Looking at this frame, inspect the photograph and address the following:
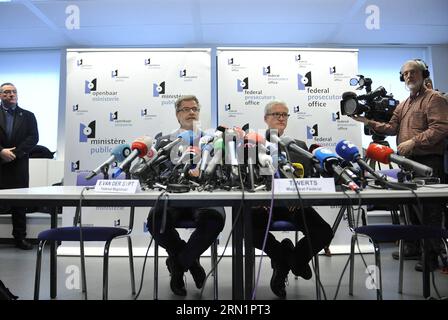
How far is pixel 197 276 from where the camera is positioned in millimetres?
2113

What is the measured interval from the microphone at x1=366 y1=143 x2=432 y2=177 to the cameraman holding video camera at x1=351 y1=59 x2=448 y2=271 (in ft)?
2.96

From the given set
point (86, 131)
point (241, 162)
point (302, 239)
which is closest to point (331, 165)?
point (241, 162)

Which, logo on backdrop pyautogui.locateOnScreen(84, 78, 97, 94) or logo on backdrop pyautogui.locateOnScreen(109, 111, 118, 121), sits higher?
logo on backdrop pyautogui.locateOnScreen(84, 78, 97, 94)

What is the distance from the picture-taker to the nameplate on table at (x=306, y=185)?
1.15m

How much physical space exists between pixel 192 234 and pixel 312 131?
198 cm

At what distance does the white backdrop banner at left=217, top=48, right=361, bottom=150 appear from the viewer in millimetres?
3385

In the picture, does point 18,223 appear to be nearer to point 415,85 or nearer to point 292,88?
point 292,88

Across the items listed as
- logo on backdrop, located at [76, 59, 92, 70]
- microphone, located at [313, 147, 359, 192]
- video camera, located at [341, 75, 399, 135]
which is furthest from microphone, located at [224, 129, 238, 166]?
logo on backdrop, located at [76, 59, 92, 70]

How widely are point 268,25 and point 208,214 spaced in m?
3.29

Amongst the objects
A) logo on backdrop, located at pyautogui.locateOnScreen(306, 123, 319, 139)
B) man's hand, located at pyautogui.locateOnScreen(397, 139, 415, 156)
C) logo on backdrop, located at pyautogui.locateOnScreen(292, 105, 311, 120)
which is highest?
logo on backdrop, located at pyautogui.locateOnScreen(292, 105, 311, 120)

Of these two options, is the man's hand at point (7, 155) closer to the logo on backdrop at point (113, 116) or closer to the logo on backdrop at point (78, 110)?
the logo on backdrop at point (78, 110)

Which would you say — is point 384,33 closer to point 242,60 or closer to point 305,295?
point 242,60

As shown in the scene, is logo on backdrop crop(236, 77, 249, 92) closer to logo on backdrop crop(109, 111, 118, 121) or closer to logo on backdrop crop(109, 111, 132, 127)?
logo on backdrop crop(109, 111, 132, 127)

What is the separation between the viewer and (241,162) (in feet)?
4.20
